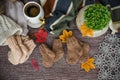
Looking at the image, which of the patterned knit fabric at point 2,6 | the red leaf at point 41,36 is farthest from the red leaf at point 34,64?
the patterned knit fabric at point 2,6

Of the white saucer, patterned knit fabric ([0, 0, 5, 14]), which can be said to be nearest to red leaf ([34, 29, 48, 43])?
the white saucer

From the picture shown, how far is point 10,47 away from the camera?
0.98 metres

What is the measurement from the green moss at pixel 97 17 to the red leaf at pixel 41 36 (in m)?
0.17

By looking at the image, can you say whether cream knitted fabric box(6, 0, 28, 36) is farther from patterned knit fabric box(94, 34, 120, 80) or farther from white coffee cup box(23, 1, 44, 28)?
patterned knit fabric box(94, 34, 120, 80)

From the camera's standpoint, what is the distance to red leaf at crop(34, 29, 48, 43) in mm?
1018

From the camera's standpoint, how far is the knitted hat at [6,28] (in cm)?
97

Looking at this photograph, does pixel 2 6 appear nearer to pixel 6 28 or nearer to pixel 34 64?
pixel 6 28

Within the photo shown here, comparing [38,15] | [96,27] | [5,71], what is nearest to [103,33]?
[96,27]

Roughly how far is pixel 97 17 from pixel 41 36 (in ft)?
0.67

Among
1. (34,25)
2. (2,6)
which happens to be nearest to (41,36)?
(34,25)

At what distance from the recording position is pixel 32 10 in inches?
38.9

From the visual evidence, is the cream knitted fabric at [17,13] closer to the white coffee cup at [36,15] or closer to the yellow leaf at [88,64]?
the white coffee cup at [36,15]

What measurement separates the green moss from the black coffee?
17 cm

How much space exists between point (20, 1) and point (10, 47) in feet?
0.52
